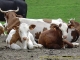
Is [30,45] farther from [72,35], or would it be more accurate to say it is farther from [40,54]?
[72,35]

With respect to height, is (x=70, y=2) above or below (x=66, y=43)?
below

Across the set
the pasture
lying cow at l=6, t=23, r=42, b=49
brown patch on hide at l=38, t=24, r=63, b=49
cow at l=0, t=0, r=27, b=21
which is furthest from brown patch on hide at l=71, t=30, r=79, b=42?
cow at l=0, t=0, r=27, b=21

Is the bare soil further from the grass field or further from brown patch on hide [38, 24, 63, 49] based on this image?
the grass field

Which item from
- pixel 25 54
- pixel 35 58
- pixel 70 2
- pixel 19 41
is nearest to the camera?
pixel 35 58

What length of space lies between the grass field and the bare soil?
16643mm

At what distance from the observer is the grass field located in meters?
30.2

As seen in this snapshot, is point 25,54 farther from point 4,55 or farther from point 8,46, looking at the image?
point 8,46

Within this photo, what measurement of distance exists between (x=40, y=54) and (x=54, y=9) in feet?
78.2

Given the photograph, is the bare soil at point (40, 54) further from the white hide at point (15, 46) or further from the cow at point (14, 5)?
the cow at point (14, 5)

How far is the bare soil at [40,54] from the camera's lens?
9.02 m

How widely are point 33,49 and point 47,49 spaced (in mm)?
390

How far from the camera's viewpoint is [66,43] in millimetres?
11227

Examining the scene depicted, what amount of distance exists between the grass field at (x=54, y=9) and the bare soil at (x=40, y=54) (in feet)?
54.6

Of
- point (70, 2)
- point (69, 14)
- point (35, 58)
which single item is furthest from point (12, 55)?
point (70, 2)
